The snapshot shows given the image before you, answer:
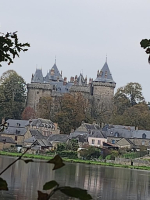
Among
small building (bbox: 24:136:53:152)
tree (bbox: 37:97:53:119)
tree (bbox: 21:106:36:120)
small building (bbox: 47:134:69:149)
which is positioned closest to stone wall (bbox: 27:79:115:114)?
tree (bbox: 21:106:36:120)

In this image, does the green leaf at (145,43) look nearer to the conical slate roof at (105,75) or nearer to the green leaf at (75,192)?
the green leaf at (75,192)

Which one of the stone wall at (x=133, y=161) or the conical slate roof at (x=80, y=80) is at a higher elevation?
the conical slate roof at (x=80, y=80)

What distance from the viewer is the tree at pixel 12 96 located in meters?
74.9

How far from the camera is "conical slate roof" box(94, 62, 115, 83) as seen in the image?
3445 inches

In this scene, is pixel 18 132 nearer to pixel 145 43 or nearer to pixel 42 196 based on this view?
pixel 145 43

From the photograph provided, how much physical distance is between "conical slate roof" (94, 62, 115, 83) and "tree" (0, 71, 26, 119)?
1191cm

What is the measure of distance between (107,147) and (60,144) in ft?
19.4

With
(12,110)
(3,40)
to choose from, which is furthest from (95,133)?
(3,40)

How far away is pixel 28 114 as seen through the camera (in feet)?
249

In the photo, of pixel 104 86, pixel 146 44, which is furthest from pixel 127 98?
pixel 146 44

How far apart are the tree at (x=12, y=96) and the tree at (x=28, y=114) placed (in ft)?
4.62

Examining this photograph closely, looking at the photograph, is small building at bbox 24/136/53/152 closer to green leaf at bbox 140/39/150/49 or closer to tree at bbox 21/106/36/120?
tree at bbox 21/106/36/120

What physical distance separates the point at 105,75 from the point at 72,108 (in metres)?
18.0

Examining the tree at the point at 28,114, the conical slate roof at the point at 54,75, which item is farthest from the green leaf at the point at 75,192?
the conical slate roof at the point at 54,75
